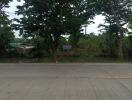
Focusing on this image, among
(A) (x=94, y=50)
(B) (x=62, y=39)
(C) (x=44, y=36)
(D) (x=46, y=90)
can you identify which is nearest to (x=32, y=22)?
(C) (x=44, y=36)

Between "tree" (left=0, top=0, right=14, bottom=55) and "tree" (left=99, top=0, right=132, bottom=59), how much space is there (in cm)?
1178

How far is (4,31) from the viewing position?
40.7m

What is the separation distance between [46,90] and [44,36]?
1103 inches

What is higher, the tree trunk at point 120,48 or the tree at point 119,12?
the tree at point 119,12

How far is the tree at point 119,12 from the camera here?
44812 millimetres

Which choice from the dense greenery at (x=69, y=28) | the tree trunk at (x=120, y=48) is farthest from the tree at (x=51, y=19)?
the tree trunk at (x=120, y=48)

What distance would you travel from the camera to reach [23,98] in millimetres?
11195

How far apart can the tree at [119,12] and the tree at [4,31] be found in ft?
38.6

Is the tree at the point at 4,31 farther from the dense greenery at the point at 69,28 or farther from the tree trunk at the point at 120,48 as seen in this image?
the tree trunk at the point at 120,48

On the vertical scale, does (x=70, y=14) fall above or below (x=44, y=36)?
above

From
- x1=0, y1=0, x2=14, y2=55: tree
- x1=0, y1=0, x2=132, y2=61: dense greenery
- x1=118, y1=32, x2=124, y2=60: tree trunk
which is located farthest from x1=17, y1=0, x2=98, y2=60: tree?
x1=118, y1=32, x2=124, y2=60: tree trunk

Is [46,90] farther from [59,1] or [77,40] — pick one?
[77,40]

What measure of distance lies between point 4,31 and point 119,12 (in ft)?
47.2

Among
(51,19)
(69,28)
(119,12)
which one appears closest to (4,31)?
(51,19)
